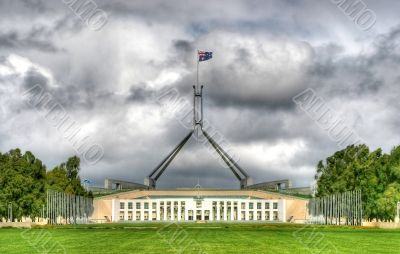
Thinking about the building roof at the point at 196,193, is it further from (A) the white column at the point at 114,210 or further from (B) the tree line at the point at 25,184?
(B) the tree line at the point at 25,184

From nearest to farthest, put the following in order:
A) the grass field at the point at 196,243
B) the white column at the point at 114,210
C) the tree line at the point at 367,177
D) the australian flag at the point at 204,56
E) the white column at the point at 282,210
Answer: the grass field at the point at 196,243, the tree line at the point at 367,177, the australian flag at the point at 204,56, the white column at the point at 282,210, the white column at the point at 114,210

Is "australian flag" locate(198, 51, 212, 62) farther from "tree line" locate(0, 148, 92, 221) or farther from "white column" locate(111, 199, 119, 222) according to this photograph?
"white column" locate(111, 199, 119, 222)

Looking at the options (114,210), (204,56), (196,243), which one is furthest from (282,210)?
(196,243)

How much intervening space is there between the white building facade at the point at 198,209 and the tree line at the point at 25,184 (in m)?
45.8

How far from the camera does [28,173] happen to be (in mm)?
85375

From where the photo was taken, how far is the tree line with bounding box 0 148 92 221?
78562 millimetres

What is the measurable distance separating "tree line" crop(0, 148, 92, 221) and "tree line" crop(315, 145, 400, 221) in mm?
35311

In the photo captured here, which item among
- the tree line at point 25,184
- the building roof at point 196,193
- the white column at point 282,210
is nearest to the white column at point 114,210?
the building roof at point 196,193

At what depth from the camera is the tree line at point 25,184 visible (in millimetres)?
78562

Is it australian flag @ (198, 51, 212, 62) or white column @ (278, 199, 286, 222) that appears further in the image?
white column @ (278, 199, 286, 222)

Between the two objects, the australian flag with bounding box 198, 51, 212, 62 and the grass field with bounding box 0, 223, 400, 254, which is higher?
the australian flag with bounding box 198, 51, 212, 62

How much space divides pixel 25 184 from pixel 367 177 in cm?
3987

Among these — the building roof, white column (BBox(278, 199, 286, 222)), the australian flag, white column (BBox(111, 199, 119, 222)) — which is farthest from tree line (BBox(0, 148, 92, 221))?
white column (BBox(278, 199, 286, 222))

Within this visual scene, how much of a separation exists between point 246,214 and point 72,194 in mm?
53954
